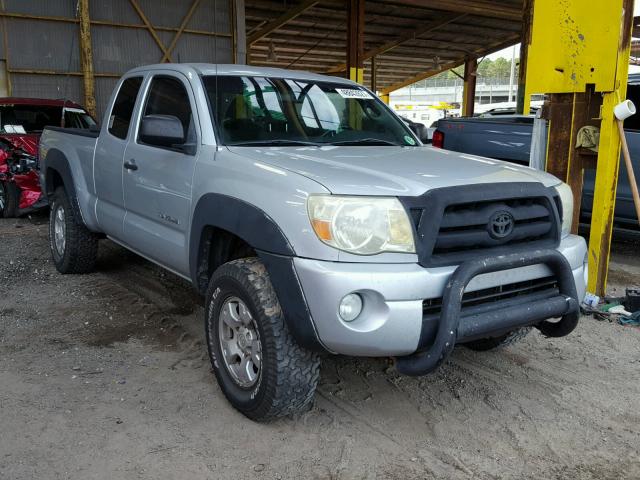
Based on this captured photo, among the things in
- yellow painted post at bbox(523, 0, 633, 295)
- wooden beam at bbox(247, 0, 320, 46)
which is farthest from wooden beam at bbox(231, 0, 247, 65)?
yellow painted post at bbox(523, 0, 633, 295)

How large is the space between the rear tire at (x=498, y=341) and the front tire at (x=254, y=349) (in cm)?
133

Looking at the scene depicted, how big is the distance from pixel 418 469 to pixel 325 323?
80 centimetres

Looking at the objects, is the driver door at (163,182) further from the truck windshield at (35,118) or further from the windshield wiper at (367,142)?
the truck windshield at (35,118)

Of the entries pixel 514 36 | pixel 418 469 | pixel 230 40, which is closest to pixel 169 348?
pixel 418 469

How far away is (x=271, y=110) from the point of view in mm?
3861

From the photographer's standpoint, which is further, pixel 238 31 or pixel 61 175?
pixel 238 31

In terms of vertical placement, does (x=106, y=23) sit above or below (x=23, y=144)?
above

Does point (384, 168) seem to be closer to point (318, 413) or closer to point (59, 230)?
point (318, 413)

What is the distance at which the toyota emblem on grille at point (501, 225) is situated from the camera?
2.87m

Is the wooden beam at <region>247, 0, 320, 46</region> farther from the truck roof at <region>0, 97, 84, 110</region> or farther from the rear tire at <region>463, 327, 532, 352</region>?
the rear tire at <region>463, 327, 532, 352</region>

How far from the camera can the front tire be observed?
2.84 meters

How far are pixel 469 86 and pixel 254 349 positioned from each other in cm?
2342

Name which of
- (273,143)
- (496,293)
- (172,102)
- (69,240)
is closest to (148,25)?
(69,240)

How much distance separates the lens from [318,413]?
3.22 meters
